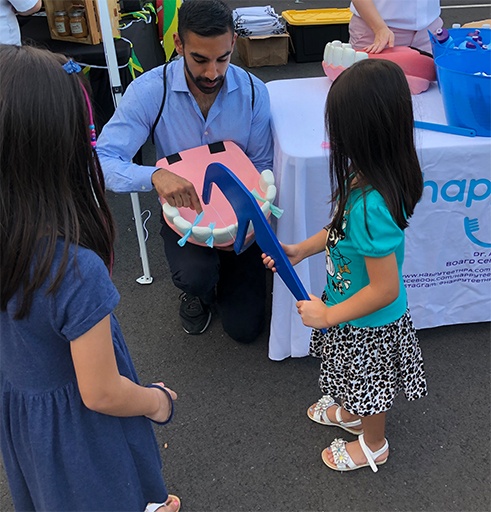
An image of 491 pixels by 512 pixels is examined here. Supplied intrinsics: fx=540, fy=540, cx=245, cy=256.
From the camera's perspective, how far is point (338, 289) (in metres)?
1.29

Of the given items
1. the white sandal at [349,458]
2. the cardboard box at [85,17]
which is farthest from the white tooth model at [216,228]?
the cardboard box at [85,17]

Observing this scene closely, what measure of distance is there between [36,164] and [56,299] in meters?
0.19

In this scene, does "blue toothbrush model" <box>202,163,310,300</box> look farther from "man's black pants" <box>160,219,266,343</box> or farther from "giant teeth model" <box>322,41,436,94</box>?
"giant teeth model" <box>322,41,436,94</box>

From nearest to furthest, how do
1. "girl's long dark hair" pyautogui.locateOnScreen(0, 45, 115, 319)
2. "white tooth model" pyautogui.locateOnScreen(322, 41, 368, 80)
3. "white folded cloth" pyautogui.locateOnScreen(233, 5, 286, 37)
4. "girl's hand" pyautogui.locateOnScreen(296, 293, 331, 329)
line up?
1. "girl's long dark hair" pyautogui.locateOnScreen(0, 45, 115, 319)
2. "girl's hand" pyautogui.locateOnScreen(296, 293, 331, 329)
3. "white tooth model" pyautogui.locateOnScreen(322, 41, 368, 80)
4. "white folded cloth" pyautogui.locateOnScreen(233, 5, 286, 37)

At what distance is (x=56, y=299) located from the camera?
0.77 meters

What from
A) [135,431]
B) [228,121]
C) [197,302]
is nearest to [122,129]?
[228,121]

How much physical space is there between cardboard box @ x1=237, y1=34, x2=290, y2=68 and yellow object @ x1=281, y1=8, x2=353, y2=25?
17 cm

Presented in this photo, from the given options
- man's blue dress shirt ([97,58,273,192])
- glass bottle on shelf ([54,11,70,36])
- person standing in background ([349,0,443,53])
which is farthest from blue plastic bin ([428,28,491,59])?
glass bottle on shelf ([54,11,70,36])

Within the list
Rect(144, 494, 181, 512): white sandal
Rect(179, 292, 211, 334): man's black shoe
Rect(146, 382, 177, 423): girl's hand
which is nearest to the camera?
Rect(146, 382, 177, 423): girl's hand

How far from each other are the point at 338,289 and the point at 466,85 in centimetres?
74

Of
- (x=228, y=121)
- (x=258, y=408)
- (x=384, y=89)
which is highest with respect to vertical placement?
(x=384, y=89)

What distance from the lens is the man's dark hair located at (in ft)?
5.08

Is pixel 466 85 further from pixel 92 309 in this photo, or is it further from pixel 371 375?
pixel 92 309

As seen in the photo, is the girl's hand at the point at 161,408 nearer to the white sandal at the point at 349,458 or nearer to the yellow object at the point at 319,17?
the white sandal at the point at 349,458
